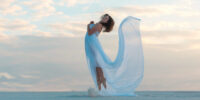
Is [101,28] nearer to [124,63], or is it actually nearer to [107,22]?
[107,22]

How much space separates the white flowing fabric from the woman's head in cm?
38

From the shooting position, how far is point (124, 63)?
13688 millimetres

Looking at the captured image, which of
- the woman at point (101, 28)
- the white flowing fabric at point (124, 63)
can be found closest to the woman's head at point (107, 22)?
the woman at point (101, 28)

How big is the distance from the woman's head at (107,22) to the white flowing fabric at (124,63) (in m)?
0.38

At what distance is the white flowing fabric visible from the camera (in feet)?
44.3

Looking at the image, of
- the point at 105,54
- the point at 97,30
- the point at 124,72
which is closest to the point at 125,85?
the point at 124,72

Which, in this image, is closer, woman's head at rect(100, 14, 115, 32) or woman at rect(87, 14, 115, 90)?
woman at rect(87, 14, 115, 90)

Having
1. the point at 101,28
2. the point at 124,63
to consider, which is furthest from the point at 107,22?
the point at 124,63

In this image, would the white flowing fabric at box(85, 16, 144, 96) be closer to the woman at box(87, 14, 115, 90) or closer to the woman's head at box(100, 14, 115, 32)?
the woman at box(87, 14, 115, 90)

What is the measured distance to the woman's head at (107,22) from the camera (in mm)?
13516

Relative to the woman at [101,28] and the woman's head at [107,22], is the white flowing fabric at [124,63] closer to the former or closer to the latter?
the woman at [101,28]

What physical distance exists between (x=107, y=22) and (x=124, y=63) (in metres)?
1.60

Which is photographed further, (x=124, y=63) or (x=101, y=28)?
(x=124, y=63)

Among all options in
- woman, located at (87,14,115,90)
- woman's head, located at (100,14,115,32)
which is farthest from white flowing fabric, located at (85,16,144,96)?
woman's head, located at (100,14,115,32)
